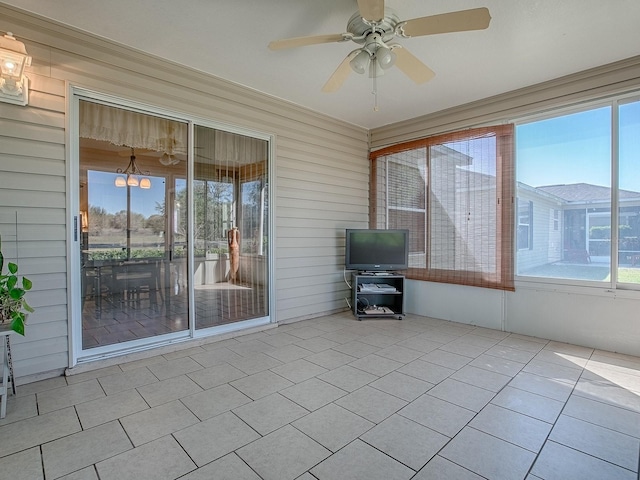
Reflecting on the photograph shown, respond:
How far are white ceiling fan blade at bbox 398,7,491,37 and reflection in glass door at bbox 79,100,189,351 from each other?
2460mm

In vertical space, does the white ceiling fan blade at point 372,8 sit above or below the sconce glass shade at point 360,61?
below

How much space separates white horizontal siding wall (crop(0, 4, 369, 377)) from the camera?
8.36 ft

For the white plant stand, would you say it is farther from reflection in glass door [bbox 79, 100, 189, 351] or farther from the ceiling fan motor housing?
the ceiling fan motor housing

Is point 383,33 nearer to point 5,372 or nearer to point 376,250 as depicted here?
point 376,250

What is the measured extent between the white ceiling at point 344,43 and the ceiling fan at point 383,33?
0.75 feet

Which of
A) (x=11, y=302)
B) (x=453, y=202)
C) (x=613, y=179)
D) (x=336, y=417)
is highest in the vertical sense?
(x=613, y=179)

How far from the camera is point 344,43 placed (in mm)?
2955

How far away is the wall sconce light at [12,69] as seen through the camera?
234 cm

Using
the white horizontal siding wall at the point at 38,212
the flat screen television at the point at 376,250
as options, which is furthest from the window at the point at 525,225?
the white horizontal siding wall at the point at 38,212

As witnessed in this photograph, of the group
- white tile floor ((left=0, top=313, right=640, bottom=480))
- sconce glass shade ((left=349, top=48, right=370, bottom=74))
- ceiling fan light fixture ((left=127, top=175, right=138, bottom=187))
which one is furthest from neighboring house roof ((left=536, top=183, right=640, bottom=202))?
ceiling fan light fixture ((left=127, top=175, right=138, bottom=187))

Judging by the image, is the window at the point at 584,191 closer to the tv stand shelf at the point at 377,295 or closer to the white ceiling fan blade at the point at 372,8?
the tv stand shelf at the point at 377,295

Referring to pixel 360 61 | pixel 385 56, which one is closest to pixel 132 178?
pixel 360 61

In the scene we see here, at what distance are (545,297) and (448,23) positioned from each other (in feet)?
10.3

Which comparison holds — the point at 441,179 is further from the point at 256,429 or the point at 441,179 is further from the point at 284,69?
the point at 256,429
